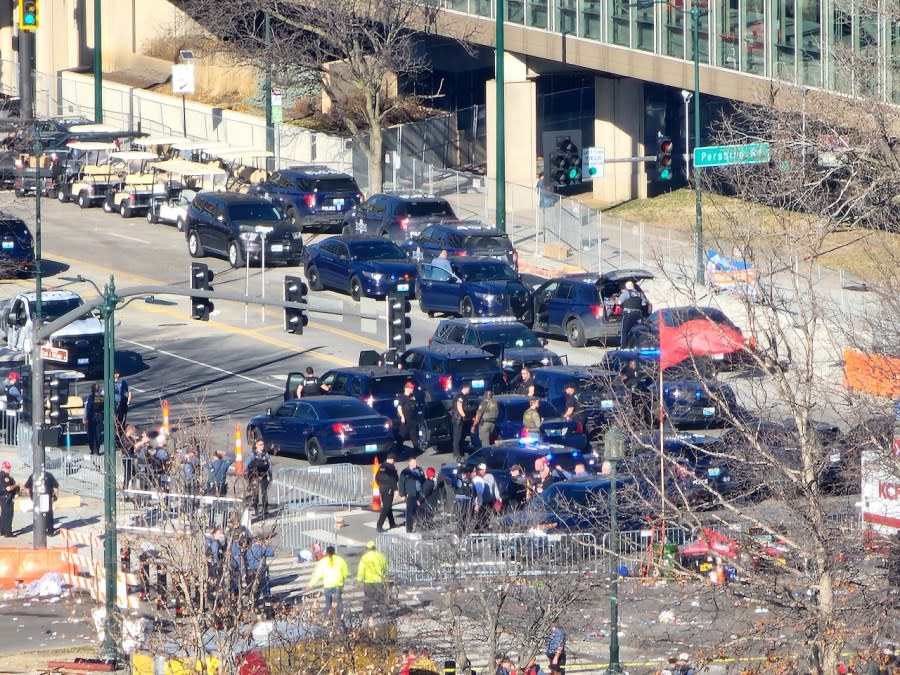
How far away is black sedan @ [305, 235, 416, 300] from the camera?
41.4 m

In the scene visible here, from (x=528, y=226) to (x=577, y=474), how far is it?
2272cm

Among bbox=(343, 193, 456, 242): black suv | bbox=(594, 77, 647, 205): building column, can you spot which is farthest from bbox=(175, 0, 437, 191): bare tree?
bbox=(343, 193, 456, 242): black suv

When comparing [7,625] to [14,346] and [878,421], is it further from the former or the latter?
[14,346]

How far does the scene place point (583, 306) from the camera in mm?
38750

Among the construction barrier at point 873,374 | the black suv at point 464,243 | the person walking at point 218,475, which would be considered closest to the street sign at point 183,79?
the black suv at point 464,243

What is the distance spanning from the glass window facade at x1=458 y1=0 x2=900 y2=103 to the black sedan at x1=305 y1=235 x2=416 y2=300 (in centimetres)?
1046

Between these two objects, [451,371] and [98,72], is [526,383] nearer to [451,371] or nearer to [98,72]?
[451,371]

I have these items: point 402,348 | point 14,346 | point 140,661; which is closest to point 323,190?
point 14,346

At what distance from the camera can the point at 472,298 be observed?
39875mm

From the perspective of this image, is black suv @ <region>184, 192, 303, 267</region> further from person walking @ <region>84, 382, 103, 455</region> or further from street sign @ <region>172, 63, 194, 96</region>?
person walking @ <region>84, 382, 103, 455</region>

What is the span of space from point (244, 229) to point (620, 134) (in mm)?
16745

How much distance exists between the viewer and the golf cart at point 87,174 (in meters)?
53.4

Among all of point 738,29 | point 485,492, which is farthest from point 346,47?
point 485,492

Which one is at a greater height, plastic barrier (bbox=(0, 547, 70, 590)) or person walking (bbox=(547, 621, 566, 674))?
person walking (bbox=(547, 621, 566, 674))
